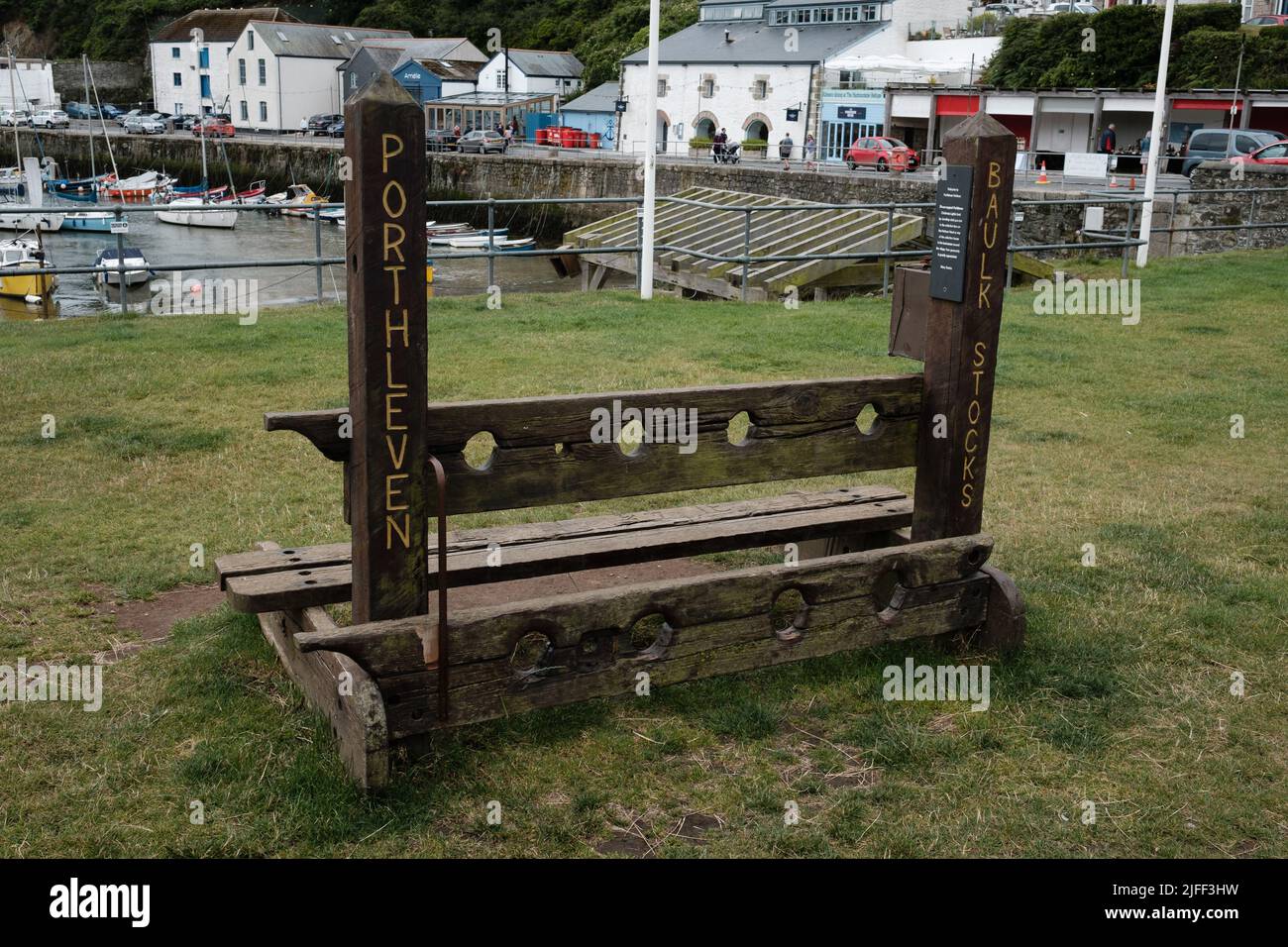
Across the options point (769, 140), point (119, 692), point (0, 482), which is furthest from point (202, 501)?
point (769, 140)

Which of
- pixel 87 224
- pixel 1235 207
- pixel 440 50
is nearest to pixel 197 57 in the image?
pixel 440 50

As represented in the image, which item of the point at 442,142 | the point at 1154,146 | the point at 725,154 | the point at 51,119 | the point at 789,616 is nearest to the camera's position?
the point at 789,616

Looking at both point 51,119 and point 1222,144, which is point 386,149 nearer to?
point 1222,144

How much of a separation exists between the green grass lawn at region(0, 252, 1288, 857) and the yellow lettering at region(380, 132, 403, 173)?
6.09 ft

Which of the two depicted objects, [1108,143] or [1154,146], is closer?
[1154,146]

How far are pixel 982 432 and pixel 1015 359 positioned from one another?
6815 mm

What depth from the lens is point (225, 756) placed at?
164 inches

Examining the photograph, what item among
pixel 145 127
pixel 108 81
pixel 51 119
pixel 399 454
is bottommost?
pixel 399 454

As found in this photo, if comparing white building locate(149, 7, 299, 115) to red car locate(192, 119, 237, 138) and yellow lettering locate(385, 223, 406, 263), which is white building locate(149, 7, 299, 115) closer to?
red car locate(192, 119, 237, 138)

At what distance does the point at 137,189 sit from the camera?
182 feet

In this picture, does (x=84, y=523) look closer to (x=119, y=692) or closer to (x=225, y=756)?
(x=119, y=692)

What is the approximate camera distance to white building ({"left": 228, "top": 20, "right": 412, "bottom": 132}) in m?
79.1

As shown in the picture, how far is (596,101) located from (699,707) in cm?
6664

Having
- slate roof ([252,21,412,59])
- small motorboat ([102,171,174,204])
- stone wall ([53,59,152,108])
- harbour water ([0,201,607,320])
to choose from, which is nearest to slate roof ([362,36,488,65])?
slate roof ([252,21,412,59])
